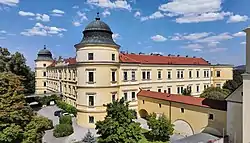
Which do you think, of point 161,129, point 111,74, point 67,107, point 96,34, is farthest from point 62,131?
point 96,34

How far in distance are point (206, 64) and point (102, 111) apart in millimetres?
28010

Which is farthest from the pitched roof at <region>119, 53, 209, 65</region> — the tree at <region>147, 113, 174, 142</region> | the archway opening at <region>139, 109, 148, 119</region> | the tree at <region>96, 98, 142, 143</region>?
the tree at <region>96, 98, 142, 143</region>

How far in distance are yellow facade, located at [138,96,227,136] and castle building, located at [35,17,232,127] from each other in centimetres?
561

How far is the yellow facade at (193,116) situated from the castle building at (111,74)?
5.61 m

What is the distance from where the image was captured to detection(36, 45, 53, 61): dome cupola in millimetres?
53622

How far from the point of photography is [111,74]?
26.9 metres

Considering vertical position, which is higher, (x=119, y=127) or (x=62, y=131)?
(x=119, y=127)

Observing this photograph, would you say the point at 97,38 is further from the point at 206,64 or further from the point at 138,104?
the point at 206,64

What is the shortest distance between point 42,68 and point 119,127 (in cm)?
4323

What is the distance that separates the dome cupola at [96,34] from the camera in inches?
993

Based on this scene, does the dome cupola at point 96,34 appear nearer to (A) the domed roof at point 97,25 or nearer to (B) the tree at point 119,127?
(A) the domed roof at point 97,25

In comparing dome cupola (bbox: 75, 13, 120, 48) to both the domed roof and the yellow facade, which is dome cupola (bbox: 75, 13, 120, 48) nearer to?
the domed roof

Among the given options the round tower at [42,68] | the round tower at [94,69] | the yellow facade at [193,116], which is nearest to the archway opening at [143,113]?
the yellow facade at [193,116]

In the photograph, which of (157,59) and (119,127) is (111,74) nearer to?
(119,127)
